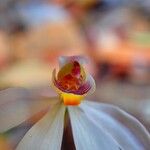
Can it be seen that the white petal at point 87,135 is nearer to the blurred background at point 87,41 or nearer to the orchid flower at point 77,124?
the orchid flower at point 77,124

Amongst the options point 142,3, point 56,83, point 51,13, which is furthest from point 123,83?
point 56,83

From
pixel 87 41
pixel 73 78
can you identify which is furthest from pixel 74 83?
pixel 87 41

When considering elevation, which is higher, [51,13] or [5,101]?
[51,13]

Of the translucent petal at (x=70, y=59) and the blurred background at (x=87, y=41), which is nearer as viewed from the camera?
the translucent petal at (x=70, y=59)

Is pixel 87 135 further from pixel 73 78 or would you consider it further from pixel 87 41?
pixel 87 41

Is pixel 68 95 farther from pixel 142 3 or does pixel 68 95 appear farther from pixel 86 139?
pixel 142 3

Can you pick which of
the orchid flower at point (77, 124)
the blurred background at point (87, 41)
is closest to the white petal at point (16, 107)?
the orchid flower at point (77, 124)

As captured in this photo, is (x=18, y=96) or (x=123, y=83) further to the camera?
(x=123, y=83)

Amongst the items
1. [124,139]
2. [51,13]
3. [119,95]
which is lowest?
[119,95]
